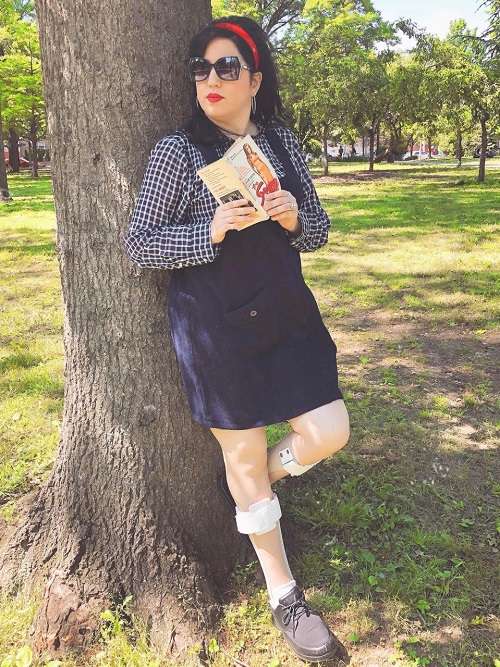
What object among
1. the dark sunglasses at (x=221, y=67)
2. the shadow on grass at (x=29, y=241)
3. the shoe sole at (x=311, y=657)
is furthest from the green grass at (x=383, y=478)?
the shadow on grass at (x=29, y=241)

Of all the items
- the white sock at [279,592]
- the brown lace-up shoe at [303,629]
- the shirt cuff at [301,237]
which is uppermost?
the shirt cuff at [301,237]

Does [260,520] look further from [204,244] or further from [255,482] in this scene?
[204,244]

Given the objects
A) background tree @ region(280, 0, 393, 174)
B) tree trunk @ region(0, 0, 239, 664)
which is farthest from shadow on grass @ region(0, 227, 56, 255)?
background tree @ region(280, 0, 393, 174)

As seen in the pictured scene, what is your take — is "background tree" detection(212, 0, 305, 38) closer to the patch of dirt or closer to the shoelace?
the patch of dirt

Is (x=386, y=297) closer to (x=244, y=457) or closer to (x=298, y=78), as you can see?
(x=244, y=457)

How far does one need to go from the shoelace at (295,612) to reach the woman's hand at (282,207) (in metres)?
1.31

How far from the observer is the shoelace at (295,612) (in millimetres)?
2143

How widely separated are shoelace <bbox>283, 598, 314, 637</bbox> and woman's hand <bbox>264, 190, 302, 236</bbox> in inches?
51.6

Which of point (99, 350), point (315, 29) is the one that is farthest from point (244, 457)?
point (315, 29)

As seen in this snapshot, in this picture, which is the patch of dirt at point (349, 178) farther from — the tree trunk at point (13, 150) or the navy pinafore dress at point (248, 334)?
the navy pinafore dress at point (248, 334)

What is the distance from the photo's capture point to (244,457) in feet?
7.05

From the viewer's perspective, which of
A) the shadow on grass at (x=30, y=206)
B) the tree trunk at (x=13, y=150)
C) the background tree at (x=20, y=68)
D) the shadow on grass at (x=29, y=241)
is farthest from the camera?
the tree trunk at (x=13, y=150)

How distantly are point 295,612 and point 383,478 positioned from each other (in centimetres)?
108

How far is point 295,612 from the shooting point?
2154 millimetres
